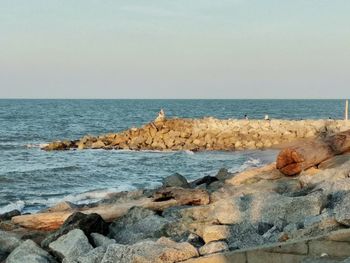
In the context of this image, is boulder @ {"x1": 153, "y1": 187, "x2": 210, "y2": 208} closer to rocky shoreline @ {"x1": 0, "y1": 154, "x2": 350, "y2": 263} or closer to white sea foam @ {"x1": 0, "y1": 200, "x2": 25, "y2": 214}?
rocky shoreline @ {"x1": 0, "y1": 154, "x2": 350, "y2": 263}

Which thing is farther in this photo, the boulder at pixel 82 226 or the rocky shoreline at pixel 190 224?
the boulder at pixel 82 226

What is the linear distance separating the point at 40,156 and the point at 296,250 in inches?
990

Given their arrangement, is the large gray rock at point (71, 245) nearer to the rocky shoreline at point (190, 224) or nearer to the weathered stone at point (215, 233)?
the rocky shoreline at point (190, 224)

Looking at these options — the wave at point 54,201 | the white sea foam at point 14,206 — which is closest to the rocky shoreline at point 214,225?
the white sea foam at point 14,206

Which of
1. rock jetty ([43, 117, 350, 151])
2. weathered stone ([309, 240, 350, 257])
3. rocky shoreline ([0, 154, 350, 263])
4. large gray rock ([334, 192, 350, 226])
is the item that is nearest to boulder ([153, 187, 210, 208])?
rocky shoreline ([0, 154, 350, 263])

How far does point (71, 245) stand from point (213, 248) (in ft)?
6.80

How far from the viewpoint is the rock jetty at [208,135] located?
104ft

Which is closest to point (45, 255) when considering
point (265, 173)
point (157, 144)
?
point (265, 173)

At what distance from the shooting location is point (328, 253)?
5801 millimetres

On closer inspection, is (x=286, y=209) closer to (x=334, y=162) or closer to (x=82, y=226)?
(x=82, y=226)

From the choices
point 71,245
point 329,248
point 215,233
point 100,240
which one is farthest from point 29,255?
point 329,248

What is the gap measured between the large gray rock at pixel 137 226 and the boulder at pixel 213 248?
1.46 meters

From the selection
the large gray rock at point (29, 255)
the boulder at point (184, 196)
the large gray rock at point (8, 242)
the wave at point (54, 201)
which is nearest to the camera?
the large gray rock at point (29, 255)

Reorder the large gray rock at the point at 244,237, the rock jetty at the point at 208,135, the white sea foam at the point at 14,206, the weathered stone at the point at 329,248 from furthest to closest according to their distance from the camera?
the rock jetty at the point at 208,135, the white sea foam at the point at 14,206, the large gray rock at the point at 244,237, the weathered stone at the point at 329,248
